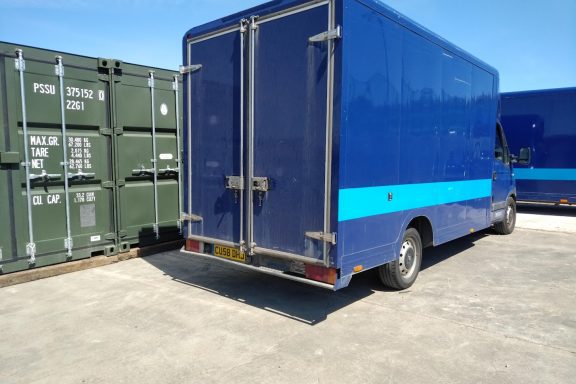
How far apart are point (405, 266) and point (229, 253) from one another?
2232mm

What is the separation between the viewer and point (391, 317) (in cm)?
458

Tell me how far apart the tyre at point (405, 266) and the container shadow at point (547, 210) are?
10070mm

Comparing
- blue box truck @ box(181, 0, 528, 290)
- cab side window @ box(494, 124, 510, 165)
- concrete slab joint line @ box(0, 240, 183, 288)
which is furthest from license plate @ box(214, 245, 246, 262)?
cab side window @ box(494, 124, 510, 165)

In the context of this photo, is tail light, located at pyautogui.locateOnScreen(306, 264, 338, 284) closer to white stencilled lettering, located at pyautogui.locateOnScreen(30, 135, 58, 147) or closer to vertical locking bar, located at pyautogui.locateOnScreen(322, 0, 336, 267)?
vertical locking bar, located at pyautogui.locateOnScreen(322, 0, 336, 267)

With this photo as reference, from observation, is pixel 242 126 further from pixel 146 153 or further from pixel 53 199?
pixel 53 199

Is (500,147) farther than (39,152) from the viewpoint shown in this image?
Yes

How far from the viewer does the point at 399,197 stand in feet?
16.4

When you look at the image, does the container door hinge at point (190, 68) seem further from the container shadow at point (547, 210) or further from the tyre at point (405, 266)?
the container shadow at point (547, 210)

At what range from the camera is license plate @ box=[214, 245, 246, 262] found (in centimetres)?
496

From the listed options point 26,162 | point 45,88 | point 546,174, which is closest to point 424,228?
point 26,162

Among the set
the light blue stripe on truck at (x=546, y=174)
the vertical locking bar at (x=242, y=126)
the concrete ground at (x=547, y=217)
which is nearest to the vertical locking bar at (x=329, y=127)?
the vertical locking bar at (x=242, y=126)

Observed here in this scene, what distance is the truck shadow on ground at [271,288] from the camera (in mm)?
4836

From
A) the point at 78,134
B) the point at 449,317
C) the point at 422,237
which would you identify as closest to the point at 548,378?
the point at 449,317

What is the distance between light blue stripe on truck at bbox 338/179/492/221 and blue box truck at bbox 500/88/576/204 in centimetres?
732
